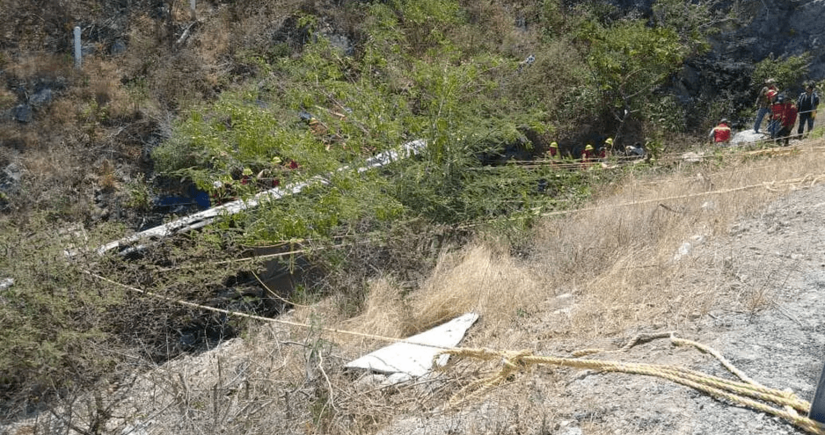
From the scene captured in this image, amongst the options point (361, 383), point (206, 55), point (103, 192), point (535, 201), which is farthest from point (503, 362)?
point (206, 55)

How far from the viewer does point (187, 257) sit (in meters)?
5.96

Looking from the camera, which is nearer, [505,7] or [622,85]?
[622,85]

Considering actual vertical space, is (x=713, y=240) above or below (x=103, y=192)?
above

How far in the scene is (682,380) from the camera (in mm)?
2682

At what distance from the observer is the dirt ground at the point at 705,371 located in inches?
101

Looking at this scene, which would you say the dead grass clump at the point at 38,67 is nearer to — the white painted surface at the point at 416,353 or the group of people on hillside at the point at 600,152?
the group of people on hillside at the point at 600,152

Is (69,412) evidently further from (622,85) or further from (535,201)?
(622,85)

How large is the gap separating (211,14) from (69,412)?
15.0 meters

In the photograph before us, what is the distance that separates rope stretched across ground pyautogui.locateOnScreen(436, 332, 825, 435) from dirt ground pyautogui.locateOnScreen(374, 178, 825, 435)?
40mm

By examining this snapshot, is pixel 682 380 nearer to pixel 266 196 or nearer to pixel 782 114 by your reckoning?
pixel 266 196

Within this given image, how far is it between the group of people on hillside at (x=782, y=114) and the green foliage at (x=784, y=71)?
3.66 meters

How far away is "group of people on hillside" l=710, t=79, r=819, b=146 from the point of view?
35.6ft

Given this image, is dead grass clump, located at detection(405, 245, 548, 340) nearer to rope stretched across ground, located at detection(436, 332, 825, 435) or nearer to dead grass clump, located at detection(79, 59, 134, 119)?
rope stretched across ground, located at detection(436, 332, 825, 435)

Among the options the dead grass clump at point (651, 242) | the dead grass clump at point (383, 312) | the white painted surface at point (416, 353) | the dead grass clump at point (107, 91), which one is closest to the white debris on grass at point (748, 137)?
the dead grass clump at point (651, 242)
